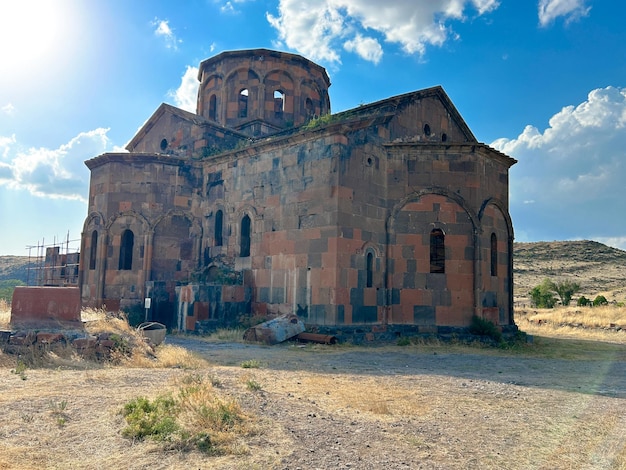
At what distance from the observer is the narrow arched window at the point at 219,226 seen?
14.2 metres

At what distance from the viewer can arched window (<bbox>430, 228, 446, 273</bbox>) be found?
38.3ft

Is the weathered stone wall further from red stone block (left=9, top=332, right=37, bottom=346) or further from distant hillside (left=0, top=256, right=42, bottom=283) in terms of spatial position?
distant hillside (left=0, top=256, right=42, bottom=283)

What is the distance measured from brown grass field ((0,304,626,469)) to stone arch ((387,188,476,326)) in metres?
2.73

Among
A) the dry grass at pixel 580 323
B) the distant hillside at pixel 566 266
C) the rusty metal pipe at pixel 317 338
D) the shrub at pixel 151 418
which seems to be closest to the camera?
the shrub at pixel 151 418

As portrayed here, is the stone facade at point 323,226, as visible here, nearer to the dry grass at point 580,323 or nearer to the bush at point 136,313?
the bush at point 136,313

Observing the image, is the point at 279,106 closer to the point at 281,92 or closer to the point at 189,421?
the point at 281,92

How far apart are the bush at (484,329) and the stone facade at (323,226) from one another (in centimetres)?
21

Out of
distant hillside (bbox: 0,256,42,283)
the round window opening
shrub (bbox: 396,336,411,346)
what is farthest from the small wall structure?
distant hillside (bbox: 0,256,42,283)

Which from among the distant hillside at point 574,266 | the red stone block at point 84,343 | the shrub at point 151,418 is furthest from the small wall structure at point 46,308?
the distant hillside at point 574,266

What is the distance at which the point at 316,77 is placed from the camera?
18.5m

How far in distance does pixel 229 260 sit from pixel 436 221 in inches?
211

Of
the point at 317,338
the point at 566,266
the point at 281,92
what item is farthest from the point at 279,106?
the point at 566,266

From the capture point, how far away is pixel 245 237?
1344 centimetres

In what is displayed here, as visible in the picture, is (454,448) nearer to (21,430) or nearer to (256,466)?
(256,466)
